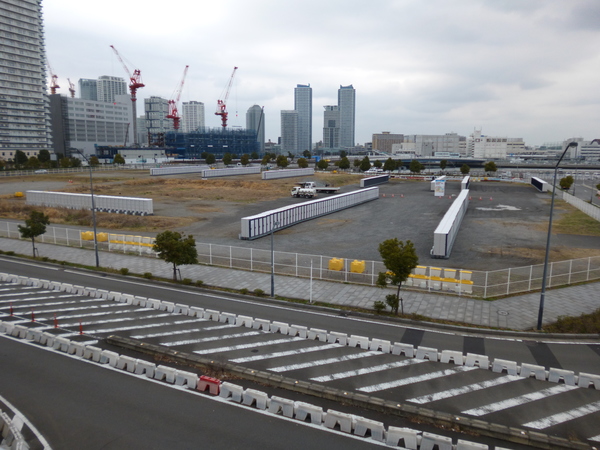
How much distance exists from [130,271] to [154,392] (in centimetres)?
1681

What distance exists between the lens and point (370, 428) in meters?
11.8

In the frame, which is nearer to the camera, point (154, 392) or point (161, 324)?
point (154, 392)

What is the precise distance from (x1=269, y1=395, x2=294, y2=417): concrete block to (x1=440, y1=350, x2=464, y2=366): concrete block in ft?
21.9

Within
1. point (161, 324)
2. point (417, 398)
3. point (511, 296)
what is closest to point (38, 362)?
point (161, 324)

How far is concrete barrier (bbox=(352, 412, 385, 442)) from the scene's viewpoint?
38.3 feet

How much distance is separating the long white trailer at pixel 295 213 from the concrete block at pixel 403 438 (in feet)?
55.5

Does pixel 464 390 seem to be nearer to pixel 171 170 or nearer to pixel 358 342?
pixel 358 342

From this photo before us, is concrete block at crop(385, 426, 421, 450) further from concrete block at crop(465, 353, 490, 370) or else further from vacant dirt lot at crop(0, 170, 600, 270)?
vacant dirt lot at crop(0, 170, 600, 270)

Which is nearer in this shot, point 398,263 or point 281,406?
point 281,406

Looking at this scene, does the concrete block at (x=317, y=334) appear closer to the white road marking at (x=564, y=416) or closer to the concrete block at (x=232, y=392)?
the concrete block at (x=232, y=392)

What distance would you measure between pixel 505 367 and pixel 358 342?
551 centimetres

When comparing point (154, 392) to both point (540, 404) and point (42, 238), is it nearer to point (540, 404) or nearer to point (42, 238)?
point (540, 404)

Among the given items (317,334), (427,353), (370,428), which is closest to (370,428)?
(370,428)

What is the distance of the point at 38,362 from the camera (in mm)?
16109
